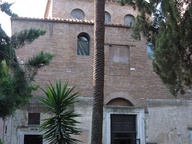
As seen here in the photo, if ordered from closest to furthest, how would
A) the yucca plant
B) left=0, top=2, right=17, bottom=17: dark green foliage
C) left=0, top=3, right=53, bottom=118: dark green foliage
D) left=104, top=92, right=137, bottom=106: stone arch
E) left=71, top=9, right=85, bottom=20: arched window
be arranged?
left=0, top=3, right=53, bottom=118: dark green foliage → left=0, top=2, right=17, bottom=17: dark green foliage → the yucca plant → left=104, top=92, right=137, bottom=106: stone arch → left=71, top=9, right=85, bottom=20: arched window

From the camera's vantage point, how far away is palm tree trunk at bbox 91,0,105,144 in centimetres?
1006

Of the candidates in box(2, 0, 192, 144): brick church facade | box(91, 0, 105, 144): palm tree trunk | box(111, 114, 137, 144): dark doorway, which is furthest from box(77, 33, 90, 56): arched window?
box(91, 0, 105, 144): palm tree trunk

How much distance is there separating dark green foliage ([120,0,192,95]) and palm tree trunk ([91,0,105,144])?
1.96m

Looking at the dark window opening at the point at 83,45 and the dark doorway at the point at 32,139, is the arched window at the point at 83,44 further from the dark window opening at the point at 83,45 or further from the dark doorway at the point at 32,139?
the dark doorway at the point at 32,139

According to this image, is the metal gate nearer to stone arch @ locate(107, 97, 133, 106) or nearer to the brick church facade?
the brick church facade

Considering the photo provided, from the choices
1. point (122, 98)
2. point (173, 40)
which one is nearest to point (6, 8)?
point (173, 40)

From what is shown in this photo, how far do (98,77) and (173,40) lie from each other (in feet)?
9.02

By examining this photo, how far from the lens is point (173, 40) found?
37.4ft

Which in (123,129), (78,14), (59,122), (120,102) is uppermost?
(78,14)

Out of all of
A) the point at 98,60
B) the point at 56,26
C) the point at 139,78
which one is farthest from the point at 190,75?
the point at 56,26

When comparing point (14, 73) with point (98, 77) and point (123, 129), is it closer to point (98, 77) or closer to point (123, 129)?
point (98, 77)

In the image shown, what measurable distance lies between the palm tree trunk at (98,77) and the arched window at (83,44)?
6.55 meters

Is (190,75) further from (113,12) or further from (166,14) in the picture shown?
(113,12)

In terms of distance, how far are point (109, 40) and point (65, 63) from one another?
99.1 inches
